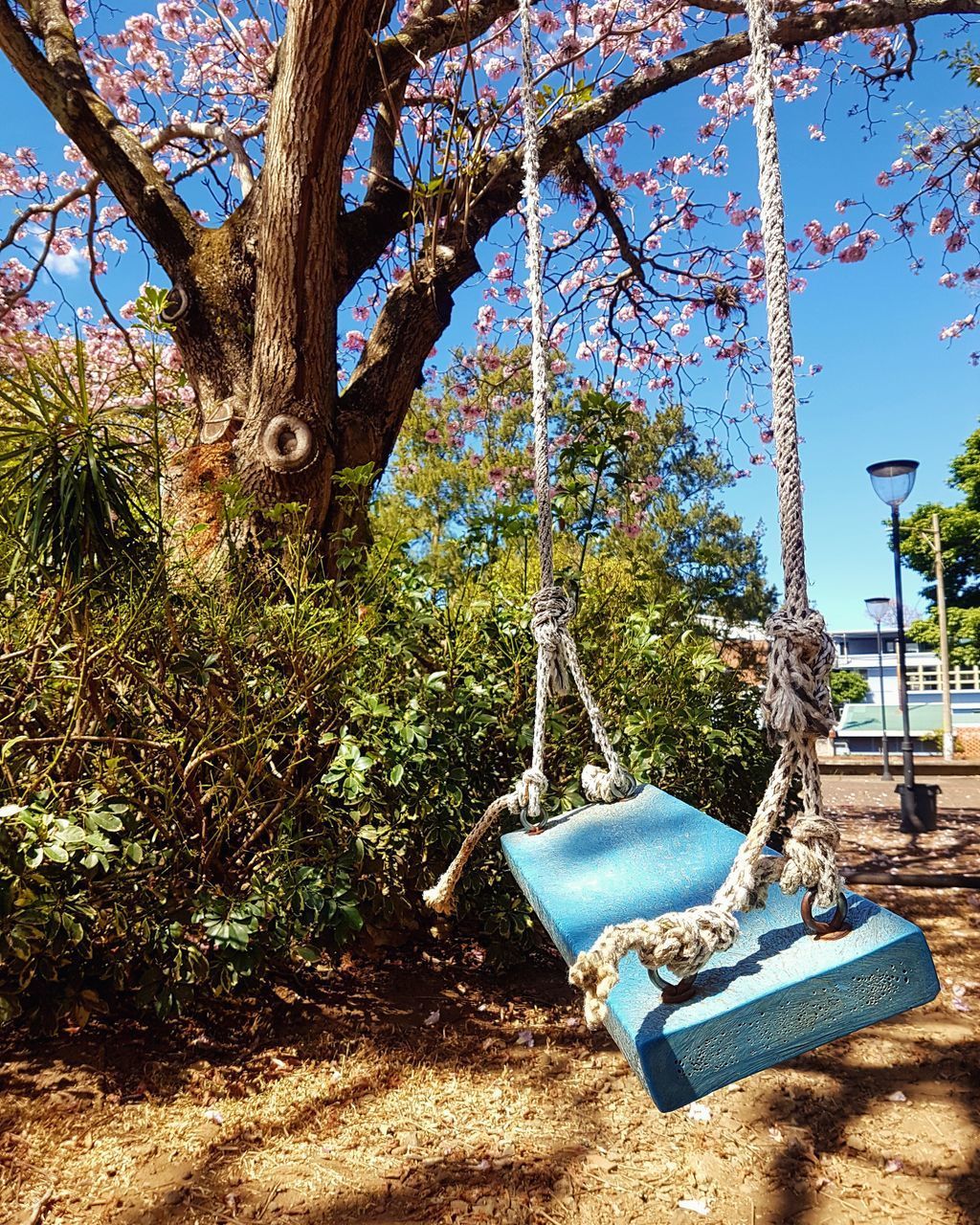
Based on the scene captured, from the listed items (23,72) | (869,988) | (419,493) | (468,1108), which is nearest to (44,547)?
(468,1108)

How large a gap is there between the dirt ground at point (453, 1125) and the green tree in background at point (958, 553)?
26.2 m

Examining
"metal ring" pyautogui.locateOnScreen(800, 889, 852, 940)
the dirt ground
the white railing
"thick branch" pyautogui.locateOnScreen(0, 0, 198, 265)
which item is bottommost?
the white railing

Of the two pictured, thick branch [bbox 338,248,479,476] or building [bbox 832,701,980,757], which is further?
building [bbox 832,701,980,757]

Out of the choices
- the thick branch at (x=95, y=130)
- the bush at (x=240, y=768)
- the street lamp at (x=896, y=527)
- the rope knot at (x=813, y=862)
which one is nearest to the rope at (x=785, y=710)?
the rope knot at (x=813, y=862)

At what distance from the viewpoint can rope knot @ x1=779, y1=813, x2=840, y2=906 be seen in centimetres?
95

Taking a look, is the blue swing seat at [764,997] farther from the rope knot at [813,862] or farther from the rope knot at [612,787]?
the rope knot at [612,787]

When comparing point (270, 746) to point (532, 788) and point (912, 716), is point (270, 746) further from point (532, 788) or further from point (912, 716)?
point (912, 716)

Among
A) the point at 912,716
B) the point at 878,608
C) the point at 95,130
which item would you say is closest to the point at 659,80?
the point at 95,130

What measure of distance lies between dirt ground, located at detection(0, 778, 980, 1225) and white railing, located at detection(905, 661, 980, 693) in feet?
123

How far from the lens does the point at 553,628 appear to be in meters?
1.78

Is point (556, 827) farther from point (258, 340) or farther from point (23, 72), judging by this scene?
point (23, 72)

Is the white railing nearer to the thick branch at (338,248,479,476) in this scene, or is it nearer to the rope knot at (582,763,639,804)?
the thick branch at (338,248,479,476)

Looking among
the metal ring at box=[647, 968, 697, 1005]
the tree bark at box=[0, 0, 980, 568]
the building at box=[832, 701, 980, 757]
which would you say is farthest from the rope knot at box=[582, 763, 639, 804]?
the building at box=[832, 701, 980, 757]

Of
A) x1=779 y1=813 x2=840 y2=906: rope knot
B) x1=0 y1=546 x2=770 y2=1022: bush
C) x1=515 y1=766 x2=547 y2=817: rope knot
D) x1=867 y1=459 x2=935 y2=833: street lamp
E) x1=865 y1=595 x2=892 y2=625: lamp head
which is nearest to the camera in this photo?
x1=779 y1=813 x2=840 y2=906: rope knot
